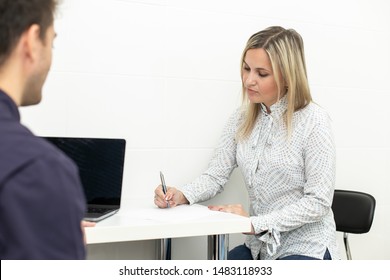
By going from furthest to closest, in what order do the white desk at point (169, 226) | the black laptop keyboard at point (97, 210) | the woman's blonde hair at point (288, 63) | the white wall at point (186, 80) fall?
the white wall at point (186, 80)
the woman's blonde hair at point (288, 63)
the black laptop keyboard at point (97, 210)
the white desk at point (169, 226)

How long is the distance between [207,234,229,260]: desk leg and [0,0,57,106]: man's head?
108cm

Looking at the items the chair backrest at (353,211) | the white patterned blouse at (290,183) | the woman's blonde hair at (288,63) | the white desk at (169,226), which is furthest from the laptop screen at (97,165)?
the chair backrest at (353,211)

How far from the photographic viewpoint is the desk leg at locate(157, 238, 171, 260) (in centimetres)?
205

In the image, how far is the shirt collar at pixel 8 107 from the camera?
67cm

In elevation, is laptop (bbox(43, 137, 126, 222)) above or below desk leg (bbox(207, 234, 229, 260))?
above

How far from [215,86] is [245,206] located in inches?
22.8

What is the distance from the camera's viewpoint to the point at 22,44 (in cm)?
74

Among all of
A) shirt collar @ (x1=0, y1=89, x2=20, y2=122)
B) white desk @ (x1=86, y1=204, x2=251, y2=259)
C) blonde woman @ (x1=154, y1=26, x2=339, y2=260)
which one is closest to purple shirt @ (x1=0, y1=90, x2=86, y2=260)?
shirt collar @ (x1=0, y1=89, x2=20, y2=122)

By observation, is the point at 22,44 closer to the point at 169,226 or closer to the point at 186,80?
the point at 169,226

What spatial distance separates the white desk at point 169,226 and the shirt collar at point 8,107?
2.67 ft

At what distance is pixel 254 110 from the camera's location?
201 centimetres

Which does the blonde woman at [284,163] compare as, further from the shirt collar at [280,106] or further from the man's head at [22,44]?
the man's head at [22,44]

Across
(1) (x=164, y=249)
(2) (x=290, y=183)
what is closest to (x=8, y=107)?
(2) (x=290, y=183)

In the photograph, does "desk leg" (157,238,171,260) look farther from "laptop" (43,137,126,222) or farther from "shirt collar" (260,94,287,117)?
"shirt collar" (260,94,287,117)
